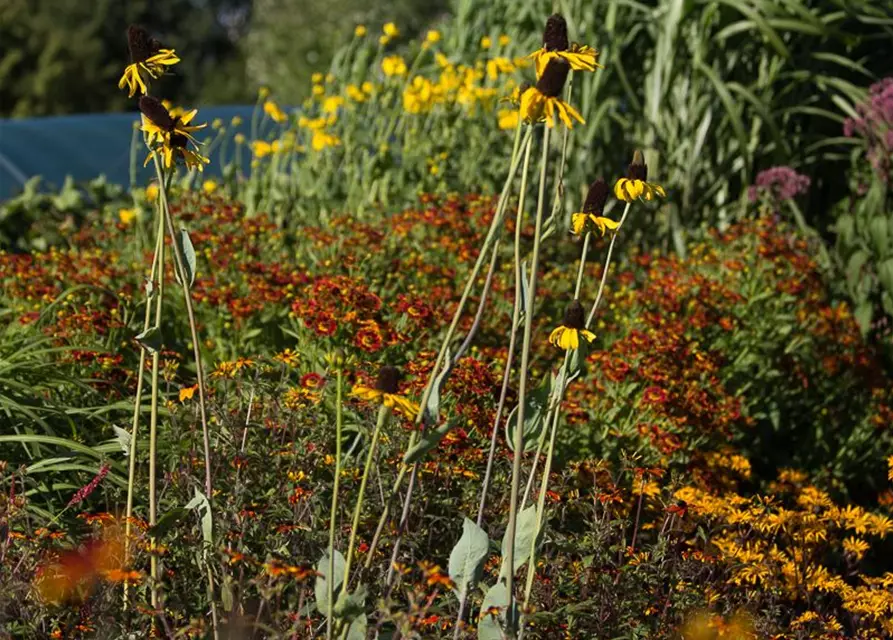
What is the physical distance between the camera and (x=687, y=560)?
8.77 ft

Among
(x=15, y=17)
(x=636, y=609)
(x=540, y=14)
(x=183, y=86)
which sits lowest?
(x=183, y=86)

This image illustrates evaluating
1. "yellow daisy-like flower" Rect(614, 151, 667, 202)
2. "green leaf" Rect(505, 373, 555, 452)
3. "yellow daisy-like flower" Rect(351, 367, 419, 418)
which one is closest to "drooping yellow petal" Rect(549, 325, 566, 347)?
"green leaf" Rect(505, 373, 555, 452)

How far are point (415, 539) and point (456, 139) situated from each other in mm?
3412

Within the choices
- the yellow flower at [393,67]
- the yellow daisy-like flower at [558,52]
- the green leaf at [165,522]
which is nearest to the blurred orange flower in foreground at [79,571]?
the green leaf at [165,522]

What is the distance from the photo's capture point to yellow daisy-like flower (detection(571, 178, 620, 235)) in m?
2.25

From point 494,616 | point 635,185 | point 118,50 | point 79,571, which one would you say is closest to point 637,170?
point 635,185

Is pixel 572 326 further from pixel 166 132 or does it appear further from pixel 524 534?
pixel 166 132

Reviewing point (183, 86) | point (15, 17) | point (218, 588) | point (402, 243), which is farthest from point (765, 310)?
point (183, 86)

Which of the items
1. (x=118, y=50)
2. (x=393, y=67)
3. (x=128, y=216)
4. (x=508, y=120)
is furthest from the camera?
(x=118, y=50)

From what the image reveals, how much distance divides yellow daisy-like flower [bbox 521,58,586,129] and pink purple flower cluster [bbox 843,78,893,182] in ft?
11.6

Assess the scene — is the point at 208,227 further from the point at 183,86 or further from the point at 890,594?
A: the point at 183,86

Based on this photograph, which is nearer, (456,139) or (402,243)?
(402,243)

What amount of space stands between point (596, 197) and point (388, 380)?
0.54 meters

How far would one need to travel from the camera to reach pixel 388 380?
6.36ft
